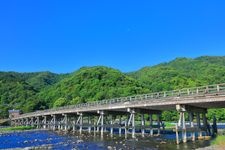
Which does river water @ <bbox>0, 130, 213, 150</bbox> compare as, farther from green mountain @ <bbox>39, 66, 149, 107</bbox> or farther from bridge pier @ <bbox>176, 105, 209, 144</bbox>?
green mountain @ <bbox>39, 66, 149, 107</bbox>

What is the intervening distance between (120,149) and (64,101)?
421 feet

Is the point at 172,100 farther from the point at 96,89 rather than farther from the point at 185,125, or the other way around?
the point at 96,89

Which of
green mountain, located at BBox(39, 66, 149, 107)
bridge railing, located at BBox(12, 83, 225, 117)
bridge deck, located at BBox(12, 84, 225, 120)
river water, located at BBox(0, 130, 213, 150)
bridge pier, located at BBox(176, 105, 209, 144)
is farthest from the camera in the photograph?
green mountain, located at BBox(39, 66, 149, 107)

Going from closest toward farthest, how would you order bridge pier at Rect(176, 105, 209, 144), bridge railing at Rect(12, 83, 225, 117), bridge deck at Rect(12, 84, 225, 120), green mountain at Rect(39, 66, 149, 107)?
bridge deck at Rect(12, 84, 225, 120)
bridge railing at Rect(12, 83, 225, 117)
bridge pier at Rect(176, 105, 209, 144)
green mountain at Rect(39, 66, 149, 107)

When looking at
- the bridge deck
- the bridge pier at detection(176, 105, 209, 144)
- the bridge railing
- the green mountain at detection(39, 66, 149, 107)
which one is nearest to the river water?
the bridge pier at detection(176, 105, 209, 144)

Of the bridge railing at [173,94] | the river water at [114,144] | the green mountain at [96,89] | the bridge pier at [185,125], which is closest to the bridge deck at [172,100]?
the bridge railing at [173,94]

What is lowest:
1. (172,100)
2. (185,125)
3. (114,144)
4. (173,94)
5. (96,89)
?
(114,144)

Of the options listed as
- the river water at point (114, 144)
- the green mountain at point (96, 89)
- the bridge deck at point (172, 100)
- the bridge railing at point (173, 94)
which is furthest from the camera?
the green mountain at point (96, 89)

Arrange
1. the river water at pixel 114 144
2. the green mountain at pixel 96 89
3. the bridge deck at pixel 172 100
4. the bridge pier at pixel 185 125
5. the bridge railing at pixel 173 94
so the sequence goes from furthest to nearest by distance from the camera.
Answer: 1. the green mountain at pixel 96 89
2. the bridge pier at pixel 185 125
3. the river water at pixel 114 144
4. the bridge railing at pixel 173 94
5. the bridge deck at pixel 172 100

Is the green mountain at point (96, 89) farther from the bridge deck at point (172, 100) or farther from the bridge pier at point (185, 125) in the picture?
the bridge pier at point (185, 125)

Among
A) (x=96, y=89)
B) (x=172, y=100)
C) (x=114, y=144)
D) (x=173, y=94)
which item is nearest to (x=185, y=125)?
(x=172, y=100)

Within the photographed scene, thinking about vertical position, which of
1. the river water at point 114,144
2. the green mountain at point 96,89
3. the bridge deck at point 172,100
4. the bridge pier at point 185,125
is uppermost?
the green mountain at point 96,89

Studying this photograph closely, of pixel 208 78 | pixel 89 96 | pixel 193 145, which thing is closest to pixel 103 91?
pixel 89 96

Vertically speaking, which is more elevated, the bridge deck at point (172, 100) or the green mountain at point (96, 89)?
the green mountain at point (96, 89)
